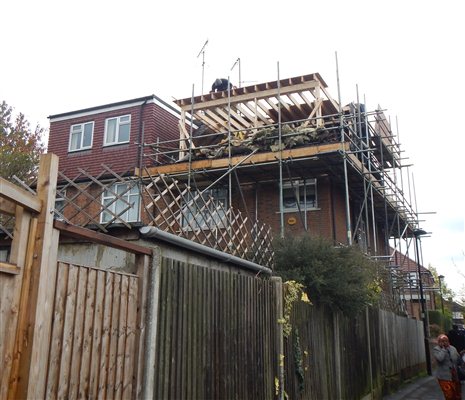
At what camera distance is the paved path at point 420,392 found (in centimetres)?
1298

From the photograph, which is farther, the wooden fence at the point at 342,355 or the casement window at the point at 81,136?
the casement window at the point at 81,136

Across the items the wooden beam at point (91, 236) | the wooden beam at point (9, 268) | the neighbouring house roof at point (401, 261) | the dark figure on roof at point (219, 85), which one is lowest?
the wooden beam at point (9, 268)

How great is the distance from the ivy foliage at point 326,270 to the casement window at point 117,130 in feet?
36.8

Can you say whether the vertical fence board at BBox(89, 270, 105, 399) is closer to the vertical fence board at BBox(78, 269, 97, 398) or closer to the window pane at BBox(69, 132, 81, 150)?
the vertical fence board at BBox(78, 269, 97, 398)

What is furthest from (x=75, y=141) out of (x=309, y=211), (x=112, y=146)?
(x=309, y=211)

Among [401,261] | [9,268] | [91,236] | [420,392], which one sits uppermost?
[401,261]

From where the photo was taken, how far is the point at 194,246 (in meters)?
7.63

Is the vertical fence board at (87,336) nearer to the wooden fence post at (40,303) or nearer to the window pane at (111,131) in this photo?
the wooden fence post at (40,303)

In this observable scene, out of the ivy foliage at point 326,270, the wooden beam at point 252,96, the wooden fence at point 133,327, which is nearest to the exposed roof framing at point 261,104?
the wooden beam at point 252,96

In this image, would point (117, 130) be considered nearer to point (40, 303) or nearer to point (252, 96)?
point (252, 96)

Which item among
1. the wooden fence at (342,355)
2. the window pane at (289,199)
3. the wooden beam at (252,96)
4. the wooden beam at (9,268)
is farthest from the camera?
the window pane at (289,199)

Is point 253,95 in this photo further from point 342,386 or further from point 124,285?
point 124,285

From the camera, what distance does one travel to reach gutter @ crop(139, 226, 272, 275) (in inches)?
253

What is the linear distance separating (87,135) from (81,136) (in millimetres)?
291
